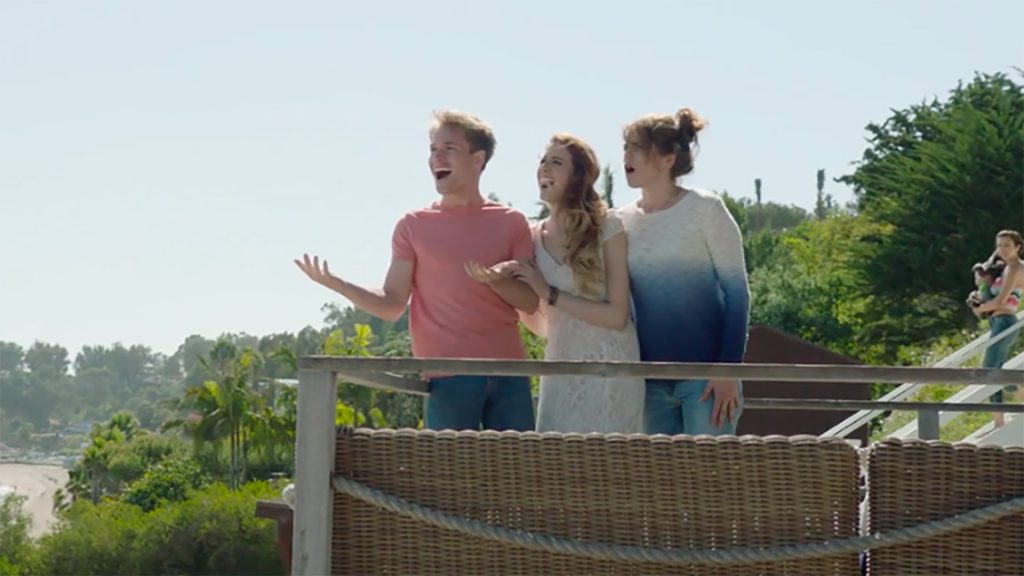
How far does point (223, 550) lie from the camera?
90.2 m

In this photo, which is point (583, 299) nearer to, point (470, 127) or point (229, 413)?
point (470, 127)

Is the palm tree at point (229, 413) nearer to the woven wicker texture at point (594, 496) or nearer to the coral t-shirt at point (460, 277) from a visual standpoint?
the coral t-shirt at point (460, 277)

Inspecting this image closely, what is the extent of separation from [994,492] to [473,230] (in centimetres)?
200

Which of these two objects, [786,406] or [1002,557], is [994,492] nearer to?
[1002,557]

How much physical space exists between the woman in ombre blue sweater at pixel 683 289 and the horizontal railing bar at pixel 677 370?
1114 millimetres

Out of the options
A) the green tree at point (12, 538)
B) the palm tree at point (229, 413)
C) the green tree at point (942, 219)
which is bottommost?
the green tree at point (12, 538)

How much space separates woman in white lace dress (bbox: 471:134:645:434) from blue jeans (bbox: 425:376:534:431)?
14cm

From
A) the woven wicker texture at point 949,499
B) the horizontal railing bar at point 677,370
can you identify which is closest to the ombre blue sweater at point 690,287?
the horizontal railing bar at point 677,370

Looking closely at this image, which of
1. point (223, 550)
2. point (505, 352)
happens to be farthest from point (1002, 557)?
point (223, 550)

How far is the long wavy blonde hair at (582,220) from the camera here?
5516 millimetres

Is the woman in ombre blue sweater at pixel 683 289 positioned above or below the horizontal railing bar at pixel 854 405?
above

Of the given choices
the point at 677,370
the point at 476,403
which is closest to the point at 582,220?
the point at 476,403

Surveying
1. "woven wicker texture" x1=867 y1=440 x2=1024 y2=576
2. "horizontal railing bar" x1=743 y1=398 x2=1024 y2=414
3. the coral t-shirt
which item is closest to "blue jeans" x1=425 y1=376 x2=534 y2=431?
the coral t-shirt

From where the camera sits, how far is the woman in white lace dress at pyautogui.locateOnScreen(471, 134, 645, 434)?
5477 mm
